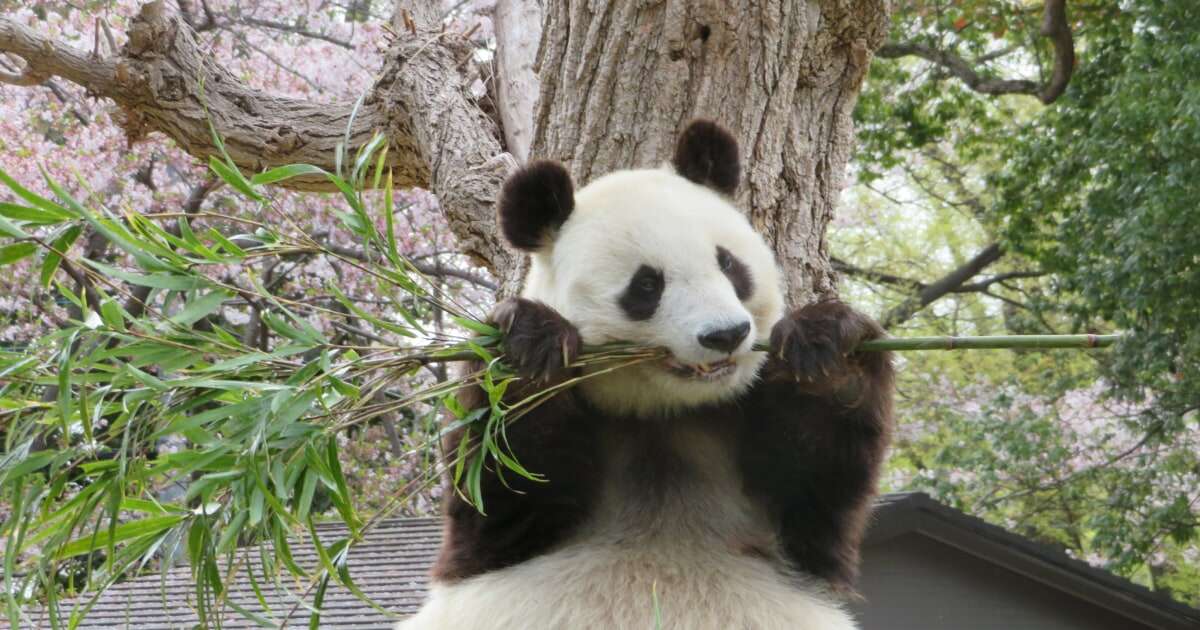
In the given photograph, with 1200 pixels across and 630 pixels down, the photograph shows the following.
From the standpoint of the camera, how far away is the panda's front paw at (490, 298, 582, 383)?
2666 millimetres

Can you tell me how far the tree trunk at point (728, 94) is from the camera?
12.0 feet

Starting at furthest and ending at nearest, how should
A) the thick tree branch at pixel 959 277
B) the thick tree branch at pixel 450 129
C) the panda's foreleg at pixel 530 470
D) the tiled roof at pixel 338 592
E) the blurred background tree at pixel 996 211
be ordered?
the thick tree branch at pixel 959 277 < the blurred background tree at pixel 996 211 < the tiled roof at pixel 338 592 < the thick tree branch at pixel 450 129 < the panda's foreleg at pixel 530 470

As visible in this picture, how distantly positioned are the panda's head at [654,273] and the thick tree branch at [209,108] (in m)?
2.21

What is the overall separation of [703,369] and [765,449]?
406 mm

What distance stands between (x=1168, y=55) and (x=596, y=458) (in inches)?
281

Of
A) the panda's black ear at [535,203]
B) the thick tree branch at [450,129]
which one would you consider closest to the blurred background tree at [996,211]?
the thick tree branch at [450,129]

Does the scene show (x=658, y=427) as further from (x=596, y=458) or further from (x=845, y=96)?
(x=845, y=96)

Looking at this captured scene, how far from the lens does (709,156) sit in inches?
→ 132

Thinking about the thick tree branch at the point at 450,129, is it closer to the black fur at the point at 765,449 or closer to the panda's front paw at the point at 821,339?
the black fur at the point at 765,449

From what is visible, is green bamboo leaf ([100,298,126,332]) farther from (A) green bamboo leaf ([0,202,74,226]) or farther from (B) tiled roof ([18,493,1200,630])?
Answer: (B) tiled roof ([18,493,1200,630])

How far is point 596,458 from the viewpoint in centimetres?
309

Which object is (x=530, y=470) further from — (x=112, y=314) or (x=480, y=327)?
(x=112, y=314)

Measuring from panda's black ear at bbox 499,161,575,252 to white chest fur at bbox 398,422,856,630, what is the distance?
595mm

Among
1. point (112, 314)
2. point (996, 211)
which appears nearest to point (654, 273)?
point (112, 314)
